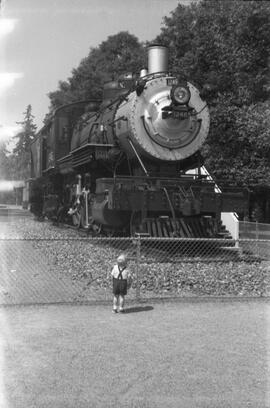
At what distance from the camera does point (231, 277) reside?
8.83 meters

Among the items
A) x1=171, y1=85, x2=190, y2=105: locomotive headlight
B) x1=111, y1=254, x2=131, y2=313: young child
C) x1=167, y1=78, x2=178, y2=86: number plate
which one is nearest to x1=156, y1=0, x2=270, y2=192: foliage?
x1=167, y1=78, x2=178, y2=86: number plate

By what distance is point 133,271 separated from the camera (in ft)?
30.5

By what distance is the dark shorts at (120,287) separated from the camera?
655 centimetres

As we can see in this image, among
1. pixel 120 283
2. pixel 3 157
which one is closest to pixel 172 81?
pixel 120 283

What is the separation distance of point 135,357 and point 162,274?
410 centimetres

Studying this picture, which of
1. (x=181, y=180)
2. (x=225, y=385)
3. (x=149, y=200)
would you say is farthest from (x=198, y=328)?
(x=181, y=180)

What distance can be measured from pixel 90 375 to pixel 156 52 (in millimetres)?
10187

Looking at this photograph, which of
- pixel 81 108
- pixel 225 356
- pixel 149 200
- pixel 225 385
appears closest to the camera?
pixel 225 385

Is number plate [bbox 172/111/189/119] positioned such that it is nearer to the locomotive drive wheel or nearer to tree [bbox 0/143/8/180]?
the locomotive drive wheel

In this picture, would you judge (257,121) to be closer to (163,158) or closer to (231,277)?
(163,158)

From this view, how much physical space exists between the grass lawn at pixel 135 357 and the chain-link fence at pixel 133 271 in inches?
32.0

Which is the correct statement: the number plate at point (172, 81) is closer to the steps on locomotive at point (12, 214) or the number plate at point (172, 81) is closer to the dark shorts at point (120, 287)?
the dark shorts at point (120, 287)

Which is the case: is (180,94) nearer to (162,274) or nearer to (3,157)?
(162,274)

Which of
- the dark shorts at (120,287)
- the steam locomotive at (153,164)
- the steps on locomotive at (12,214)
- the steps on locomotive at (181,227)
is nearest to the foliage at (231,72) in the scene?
the steam locomotive at (153,164)
